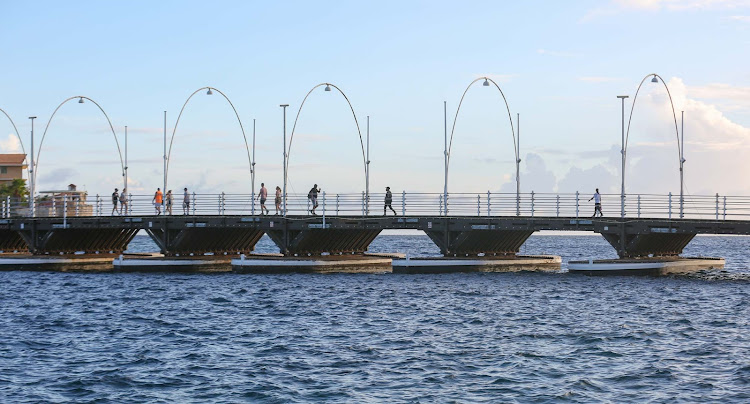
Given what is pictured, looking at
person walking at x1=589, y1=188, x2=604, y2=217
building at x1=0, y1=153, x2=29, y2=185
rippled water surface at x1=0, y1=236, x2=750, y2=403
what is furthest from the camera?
building at x1=0, y1=153, x2=29, y2=185

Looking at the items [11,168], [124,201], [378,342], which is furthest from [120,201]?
[11,168]

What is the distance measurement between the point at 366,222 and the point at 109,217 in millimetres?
17217

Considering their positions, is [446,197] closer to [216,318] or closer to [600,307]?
[600,307]

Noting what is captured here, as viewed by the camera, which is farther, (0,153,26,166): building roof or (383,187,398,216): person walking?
(0,153,26,166): building roof

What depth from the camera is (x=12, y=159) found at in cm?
14838

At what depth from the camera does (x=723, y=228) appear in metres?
54.9

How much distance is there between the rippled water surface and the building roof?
326ft

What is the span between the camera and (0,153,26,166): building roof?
480 ft

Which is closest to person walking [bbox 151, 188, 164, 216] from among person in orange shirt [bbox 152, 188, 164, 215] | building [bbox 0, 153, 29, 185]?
person in orange shirt [bbox 152, 188, 164, 215]

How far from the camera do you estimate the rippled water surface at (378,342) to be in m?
24.4

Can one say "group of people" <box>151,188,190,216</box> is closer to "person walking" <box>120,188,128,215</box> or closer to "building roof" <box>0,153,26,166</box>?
"person walking" <box>120,188,128,215</box>

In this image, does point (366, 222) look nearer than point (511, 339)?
No

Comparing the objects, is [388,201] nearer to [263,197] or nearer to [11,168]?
[263,197]

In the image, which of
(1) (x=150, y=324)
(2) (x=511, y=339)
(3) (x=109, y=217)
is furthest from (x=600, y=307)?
(3) (x=109, y=217)
